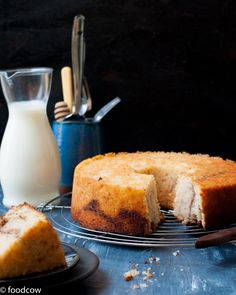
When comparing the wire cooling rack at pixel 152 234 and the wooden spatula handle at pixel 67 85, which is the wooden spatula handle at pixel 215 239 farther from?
the wooden spatula handle at pixel 67 85

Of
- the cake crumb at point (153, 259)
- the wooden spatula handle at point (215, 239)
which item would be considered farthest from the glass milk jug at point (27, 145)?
the wooden spatula handle at point (215, 239)

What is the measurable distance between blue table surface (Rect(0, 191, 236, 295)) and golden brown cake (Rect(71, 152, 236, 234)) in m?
0.08

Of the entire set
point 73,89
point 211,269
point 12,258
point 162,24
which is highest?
point 162,24

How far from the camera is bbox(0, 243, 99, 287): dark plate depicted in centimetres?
107

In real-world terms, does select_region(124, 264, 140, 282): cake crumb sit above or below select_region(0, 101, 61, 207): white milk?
below

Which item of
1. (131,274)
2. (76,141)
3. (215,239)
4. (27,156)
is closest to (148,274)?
(131,274)

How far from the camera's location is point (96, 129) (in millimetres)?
1984

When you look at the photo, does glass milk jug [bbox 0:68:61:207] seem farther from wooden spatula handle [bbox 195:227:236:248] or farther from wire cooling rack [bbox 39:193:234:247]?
wooden spatula handle [bbox 195:227:236:248]

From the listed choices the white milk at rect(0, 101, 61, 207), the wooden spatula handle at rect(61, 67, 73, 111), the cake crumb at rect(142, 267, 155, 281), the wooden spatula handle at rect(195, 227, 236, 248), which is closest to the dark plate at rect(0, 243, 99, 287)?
the cake crumb at rect(142, 267, 155, 281)

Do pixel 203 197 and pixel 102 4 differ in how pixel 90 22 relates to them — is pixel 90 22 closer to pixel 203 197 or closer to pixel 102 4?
pixel 102 4

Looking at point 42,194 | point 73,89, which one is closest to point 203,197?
point 42,194

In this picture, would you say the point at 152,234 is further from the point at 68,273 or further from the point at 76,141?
the point at 76,141

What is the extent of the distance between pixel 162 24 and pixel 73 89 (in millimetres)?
434

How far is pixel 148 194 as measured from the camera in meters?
1.52
